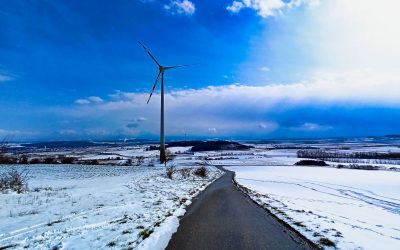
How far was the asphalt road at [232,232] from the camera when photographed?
855 centimetres

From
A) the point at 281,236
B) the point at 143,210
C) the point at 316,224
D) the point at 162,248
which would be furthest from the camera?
the point at 143,210

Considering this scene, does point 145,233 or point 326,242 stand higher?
point 145,233

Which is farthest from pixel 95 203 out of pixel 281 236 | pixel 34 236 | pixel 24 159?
pixel 24 159

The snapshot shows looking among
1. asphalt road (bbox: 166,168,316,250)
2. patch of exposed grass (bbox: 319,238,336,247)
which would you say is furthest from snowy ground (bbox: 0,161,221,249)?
patch of exposed grass (bbox: 319,238,336,247)

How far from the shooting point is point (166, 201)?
55.9ft

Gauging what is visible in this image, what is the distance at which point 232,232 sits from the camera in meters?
9.93

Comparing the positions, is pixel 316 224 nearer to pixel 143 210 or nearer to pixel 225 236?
pixel 225 236

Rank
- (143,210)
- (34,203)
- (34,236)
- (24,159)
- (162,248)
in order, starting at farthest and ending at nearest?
(24,159), (34,203), (143,210), (34,236), (162,248)

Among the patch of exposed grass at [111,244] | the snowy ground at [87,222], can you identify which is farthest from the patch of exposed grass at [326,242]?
the patch of exposed grass at [111,244]

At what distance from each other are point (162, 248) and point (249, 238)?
2.53m

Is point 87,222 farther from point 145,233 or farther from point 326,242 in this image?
point 326,242

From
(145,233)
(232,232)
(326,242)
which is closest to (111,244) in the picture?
(145,233)

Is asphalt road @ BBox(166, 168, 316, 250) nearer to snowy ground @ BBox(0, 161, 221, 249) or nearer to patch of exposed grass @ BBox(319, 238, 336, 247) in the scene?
patch of exposed grass @ BBox(319, 238, 336, 247)

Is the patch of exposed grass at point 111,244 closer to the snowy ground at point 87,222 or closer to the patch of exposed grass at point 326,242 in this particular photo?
the snowy ground at point 87,222
